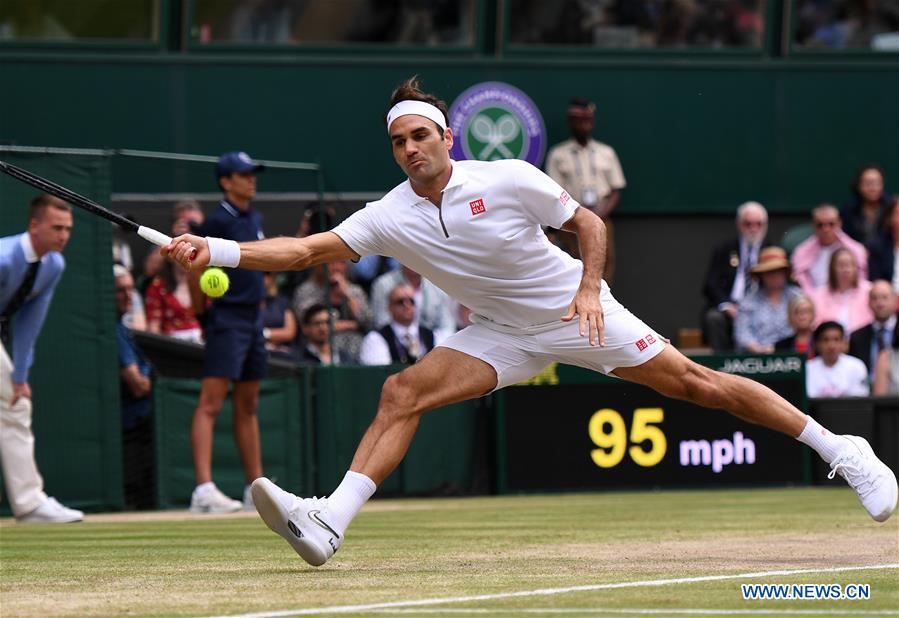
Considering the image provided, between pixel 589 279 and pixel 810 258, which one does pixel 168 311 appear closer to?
pixel 810 258

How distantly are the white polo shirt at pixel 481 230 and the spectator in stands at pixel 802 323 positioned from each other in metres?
7.85

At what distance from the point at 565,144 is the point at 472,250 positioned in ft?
31.7

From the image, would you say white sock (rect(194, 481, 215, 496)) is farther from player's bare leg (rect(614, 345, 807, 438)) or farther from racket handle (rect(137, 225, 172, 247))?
player's bare leg (rect(614, 345, 807, 438))

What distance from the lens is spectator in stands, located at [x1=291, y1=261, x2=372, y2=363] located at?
1498cm

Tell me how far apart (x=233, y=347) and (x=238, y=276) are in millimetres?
542

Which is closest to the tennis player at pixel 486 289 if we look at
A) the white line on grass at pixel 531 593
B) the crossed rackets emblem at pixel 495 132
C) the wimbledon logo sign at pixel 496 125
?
the white line on grass at pixel 531 593

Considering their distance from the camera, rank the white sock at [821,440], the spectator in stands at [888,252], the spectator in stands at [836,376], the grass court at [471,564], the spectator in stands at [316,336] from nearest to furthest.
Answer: the grass court at [471,564], the white sock at [821,440], the spectator in stands at [316,336], the spectator in stands at [836,376], the spectator in stands at [888,252]

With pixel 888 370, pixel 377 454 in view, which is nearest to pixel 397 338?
pixel 888 370

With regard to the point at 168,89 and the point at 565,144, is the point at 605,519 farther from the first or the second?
the point at 168,89

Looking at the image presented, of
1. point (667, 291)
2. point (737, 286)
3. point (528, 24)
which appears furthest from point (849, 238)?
point (528, 24)

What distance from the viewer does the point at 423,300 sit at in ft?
51.6

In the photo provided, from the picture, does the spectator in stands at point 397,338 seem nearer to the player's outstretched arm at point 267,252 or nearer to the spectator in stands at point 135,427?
the spectator in stands at point 135,427

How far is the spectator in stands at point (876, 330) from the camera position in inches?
610

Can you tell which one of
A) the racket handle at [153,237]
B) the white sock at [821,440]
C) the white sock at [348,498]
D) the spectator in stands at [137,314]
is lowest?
the white sock at [348,498]
